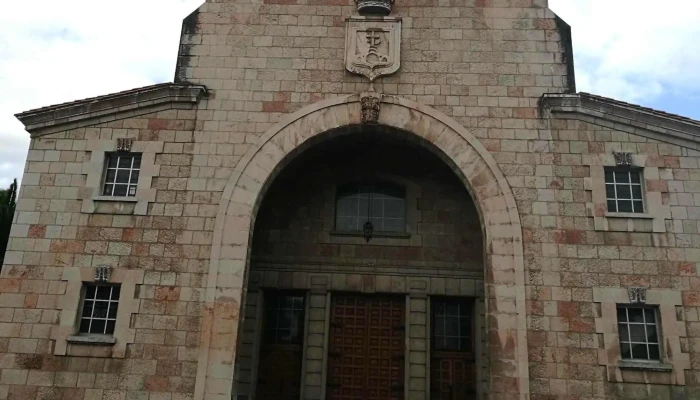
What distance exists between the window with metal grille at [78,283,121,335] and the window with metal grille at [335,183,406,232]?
502 cm

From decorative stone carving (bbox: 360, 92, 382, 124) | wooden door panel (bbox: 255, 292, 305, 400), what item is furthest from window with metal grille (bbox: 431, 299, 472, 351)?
decorative stone carving (bbox: 360, 92, 382, 124)

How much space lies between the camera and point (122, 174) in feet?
37.2

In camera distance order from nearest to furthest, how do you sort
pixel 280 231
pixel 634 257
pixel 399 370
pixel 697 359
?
pixel 697 359 < pixel 634 257 < pixel 399 370 < pixel 280 231

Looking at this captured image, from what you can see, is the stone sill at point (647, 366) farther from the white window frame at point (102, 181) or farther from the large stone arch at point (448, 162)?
the white window frame at point (102, 181)

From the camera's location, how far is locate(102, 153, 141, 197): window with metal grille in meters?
11.2

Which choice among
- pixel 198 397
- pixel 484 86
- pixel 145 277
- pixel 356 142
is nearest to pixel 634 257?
pixel 484 86

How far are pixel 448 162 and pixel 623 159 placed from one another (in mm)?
3375

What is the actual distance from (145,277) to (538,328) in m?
7.30

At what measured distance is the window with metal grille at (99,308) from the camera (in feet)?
34.4

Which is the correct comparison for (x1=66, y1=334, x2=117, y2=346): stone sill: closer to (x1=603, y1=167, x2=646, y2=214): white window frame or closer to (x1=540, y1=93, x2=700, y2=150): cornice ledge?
(x1=540, y1=93, x2=700, y2=150): cornice ledge

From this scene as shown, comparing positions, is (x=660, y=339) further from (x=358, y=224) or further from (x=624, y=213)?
(x=358, y=224)

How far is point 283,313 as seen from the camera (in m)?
12.8

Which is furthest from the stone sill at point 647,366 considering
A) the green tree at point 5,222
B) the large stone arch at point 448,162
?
the green tree at point 5,222

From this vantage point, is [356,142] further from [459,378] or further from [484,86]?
[459,378]
